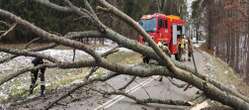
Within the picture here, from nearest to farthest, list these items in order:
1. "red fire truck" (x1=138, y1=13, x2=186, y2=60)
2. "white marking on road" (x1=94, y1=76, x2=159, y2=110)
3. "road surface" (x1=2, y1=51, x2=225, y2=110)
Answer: "road surface" (x1=2, y1=51, x2=225, y2=110), "white marking on road" (x1=94, y1=76, x2=159, y2=110), "red fire truck" (x1=138, y1=13, x2=186, y2=60)

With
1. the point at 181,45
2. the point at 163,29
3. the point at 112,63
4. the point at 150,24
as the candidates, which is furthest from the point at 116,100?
the point at 181,45

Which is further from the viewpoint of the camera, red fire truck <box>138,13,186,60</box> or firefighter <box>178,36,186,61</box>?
firefighter <box>178,36,186,61</box>

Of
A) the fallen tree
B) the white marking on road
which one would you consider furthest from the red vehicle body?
the fallen tree

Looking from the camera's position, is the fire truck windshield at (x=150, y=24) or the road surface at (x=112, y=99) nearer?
the road surface at (x=112, y=99)

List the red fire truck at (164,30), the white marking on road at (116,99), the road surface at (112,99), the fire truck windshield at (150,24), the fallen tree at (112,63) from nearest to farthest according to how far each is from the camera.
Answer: the fallen tree at (112,63)
the road surface at (112,99)
the white marking on road at (116,99)
the red fire truck at (164,30)
the fire truck windshield at (150,24)

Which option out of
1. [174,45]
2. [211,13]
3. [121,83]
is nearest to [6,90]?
[121,83]

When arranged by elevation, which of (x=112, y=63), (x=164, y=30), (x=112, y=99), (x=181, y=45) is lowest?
(x=181, y=45)

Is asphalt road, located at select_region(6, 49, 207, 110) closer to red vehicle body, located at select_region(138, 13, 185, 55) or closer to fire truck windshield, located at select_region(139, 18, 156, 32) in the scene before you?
red vehicle body, located at select_region(138, 13, 185, 55)

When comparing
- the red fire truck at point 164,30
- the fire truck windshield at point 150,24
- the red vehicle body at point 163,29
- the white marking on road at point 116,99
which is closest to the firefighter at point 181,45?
the red fire truck at point 164,30

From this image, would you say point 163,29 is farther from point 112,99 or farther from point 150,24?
point 112,99

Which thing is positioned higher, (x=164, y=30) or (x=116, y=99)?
(x=164, y=30)

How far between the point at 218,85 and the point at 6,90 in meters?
11.6

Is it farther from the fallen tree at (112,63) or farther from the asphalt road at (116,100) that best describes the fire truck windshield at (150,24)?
the fallen tree at (112,63)

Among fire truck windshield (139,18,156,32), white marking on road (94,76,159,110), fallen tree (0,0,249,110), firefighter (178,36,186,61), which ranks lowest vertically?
firefighter (178,36,186,61)
